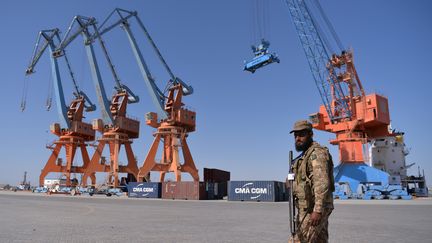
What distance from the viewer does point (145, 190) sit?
5506 cm

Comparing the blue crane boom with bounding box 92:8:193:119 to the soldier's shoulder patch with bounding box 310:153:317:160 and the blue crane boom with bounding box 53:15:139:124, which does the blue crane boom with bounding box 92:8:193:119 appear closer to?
the blue crane boom with bounding box 53:15:139:124

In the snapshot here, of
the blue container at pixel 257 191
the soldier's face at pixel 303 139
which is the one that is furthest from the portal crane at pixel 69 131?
the soldier's face at pixel 303 139

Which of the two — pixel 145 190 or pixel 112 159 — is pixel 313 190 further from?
pixel 112 159

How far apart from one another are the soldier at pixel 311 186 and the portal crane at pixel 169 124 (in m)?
59.9

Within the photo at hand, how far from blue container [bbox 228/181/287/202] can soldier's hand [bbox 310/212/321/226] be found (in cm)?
3782

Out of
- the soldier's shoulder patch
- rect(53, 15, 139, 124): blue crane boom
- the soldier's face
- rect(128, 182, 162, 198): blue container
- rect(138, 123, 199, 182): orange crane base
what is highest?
rect(53, 15, 139, 124): blue crane boom

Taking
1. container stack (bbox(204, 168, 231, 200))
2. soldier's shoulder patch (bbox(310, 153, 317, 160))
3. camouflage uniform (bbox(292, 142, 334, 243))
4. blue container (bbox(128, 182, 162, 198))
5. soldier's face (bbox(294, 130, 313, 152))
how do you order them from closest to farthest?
camouflage uniform (bbox(292, 142, 334, 243)) → soldier's shoulder patch (bbox(310, 153, 317, 160)) → soldier's face (bbox(294, 130, 313, 152)) → container stack (bbox(204, 168, 231, 200)) → blue container (bbox(128, 182, 162, 198))

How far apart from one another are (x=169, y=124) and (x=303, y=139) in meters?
62.9

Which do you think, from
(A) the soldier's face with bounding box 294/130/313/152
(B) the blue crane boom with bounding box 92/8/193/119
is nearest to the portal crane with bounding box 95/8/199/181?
(B) the blue crane boom with bounding box 92/8/193/119

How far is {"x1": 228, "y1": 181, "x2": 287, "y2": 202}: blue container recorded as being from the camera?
1622 inches

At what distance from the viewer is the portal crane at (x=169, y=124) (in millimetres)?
64875

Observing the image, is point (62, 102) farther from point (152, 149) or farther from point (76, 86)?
point (152, 149)

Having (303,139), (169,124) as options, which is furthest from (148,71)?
(303,139)

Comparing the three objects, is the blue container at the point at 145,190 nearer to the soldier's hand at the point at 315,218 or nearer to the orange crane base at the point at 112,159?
the orange crane base at the point at 112,159
